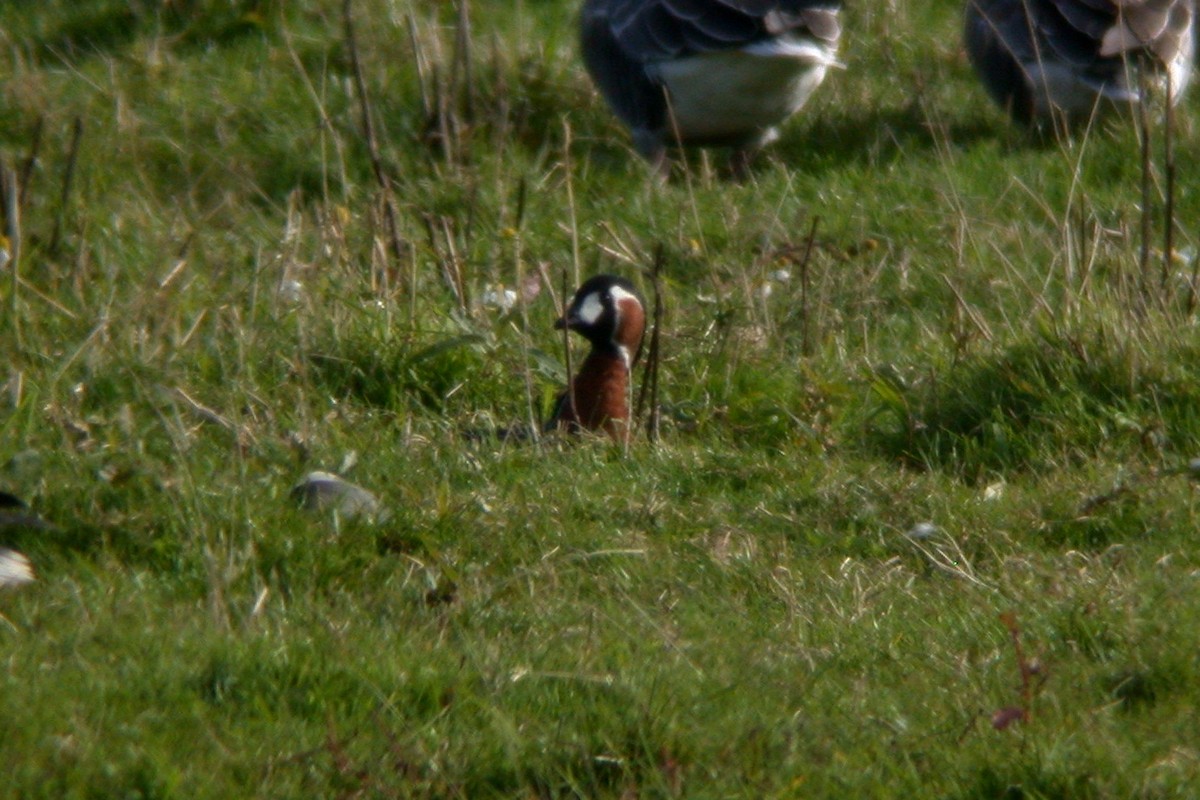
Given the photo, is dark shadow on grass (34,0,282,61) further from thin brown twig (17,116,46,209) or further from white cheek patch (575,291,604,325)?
white cheek patch (575,291,604,325)

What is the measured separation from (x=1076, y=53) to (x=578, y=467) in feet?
15.1

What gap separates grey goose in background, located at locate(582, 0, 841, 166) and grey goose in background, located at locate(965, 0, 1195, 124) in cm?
81

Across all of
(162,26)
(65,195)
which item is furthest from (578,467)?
(162,26)

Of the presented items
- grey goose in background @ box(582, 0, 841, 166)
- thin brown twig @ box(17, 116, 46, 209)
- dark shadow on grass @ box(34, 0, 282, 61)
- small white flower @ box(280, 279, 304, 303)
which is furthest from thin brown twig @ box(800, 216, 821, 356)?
dark shadow on grass @ box(34, 0, 282, 61)

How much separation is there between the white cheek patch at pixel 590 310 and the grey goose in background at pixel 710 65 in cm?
291

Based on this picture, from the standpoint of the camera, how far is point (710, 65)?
8.66 metres

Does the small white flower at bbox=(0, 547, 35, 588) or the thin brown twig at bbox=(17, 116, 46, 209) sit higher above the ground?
the small white flower at bbox=(0, 547, 35, 588)

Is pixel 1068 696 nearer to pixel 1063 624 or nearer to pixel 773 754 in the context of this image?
pixel 1063 624

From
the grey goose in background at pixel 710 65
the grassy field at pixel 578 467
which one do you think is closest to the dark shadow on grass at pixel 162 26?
the grassy field at pixel 578 467

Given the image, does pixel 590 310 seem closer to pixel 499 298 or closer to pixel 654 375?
pixel 654 375

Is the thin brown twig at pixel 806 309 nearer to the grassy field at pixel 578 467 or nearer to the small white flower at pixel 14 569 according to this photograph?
the grassy field at pixel 578 467

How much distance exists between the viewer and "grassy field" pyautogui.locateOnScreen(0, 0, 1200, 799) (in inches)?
131

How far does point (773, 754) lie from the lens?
329 cm

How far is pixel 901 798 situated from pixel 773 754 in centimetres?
24
